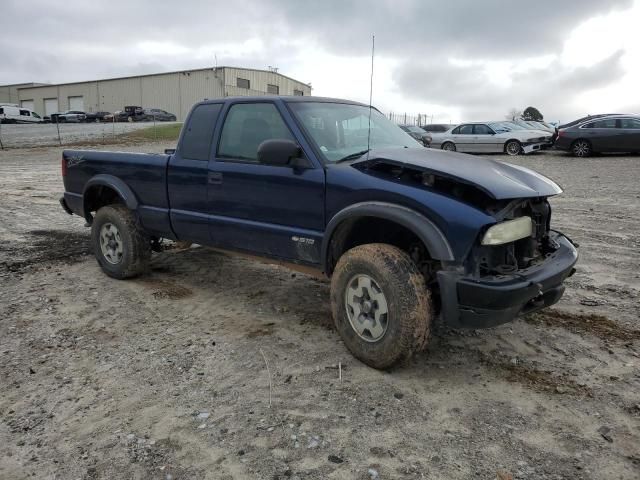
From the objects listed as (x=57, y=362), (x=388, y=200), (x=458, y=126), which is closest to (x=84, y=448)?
(x=57, y=362)

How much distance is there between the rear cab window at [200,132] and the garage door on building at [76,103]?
6149 cm

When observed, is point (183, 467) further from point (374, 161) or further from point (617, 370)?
point (617, 370)

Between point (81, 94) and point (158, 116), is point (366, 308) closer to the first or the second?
point (158, 116)

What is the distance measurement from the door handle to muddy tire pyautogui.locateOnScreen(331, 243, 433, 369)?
141cm

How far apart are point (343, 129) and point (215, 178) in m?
1.16

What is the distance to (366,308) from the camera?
345cm

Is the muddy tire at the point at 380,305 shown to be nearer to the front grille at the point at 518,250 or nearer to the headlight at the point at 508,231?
the front grille at the point at 518,250

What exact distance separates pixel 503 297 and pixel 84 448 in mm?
2417

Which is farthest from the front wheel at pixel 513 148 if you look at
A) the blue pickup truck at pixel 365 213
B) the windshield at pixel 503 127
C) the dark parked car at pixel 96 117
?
the dark parked car at pixel 96 117

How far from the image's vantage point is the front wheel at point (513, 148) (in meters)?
18.7

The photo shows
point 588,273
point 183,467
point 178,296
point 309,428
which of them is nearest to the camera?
point 183,467

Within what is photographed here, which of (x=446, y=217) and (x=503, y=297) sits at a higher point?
(x=446, y=217)

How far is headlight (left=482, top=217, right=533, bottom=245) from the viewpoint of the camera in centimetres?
298

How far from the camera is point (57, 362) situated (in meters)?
3.61
